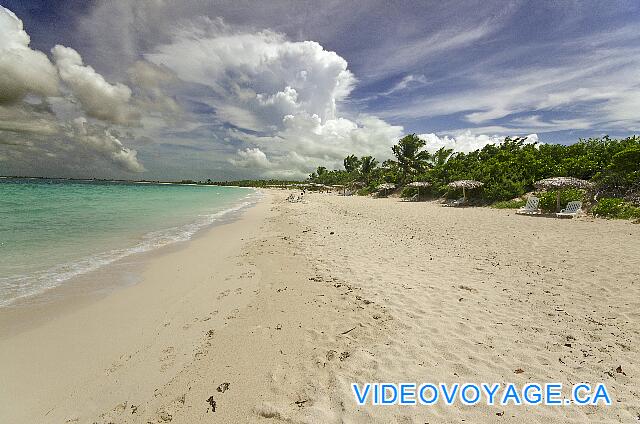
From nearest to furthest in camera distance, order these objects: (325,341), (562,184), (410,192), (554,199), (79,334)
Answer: (325,341), (79,334), (562,184), (554,199), (410,192)

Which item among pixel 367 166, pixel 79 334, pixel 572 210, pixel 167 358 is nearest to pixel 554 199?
pixel 572 210

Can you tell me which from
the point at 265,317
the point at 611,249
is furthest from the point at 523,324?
the point at 611,249

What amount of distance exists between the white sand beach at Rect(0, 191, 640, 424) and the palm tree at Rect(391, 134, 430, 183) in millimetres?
38290

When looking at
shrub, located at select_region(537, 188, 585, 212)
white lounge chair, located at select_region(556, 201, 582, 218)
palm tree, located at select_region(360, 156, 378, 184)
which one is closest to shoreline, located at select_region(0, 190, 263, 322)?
white lounge chair, located at select_region(556, 201, 582, 218)

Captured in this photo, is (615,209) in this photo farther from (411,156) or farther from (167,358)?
(411,156)

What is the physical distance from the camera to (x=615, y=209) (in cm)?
1488

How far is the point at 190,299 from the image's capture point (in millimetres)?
5734

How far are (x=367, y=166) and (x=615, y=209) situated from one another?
47094 mm

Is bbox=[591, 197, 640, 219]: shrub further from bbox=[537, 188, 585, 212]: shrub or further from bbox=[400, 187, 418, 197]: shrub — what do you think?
bbox=[400, 187, 418, 197]: shrub

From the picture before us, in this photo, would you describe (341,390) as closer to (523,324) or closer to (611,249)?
(523,324)

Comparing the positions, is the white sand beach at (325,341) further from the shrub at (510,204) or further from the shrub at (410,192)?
the shrub at (410,192)

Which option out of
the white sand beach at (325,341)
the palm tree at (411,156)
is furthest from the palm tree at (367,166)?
the white sand beach at (325,341)

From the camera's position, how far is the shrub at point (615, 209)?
46.7 ft

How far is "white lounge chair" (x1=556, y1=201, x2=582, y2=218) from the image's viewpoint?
15781 mm
